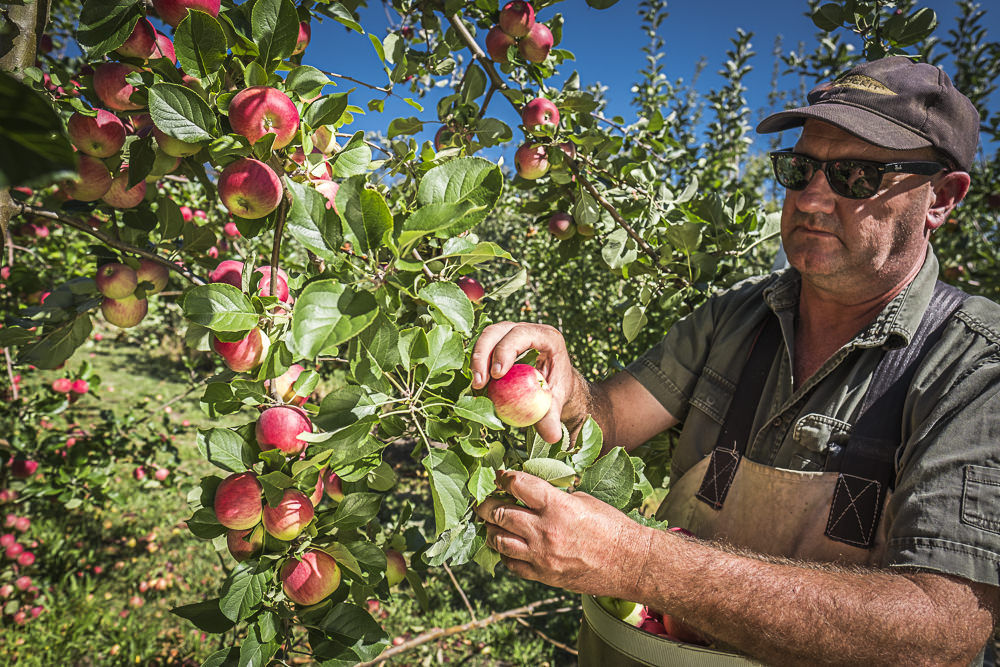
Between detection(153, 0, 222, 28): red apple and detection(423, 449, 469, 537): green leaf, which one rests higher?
detection(153, 0, 222, 28): red apple

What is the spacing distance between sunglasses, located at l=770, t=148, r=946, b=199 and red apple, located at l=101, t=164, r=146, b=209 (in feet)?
5.41

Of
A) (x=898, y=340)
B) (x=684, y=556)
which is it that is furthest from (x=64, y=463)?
(x=898, y=340)

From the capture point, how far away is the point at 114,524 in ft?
13.1

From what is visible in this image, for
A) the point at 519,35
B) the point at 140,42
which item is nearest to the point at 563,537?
the point at 140,42

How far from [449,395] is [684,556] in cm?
57

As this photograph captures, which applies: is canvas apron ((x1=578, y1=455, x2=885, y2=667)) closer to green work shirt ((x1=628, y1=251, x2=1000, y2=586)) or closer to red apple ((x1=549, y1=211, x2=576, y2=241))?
green work shirt ((x1=628, y1=251, x2=1000, y2=586))

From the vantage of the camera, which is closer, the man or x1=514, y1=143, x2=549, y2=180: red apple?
the man

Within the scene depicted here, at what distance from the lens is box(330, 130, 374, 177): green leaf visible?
39.0 inches

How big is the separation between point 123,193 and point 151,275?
20 cm

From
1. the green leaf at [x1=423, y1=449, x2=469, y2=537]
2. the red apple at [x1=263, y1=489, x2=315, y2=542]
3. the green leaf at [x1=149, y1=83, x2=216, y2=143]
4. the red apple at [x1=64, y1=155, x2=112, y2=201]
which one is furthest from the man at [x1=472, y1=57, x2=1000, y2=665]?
the red apple at [x1=64, y1=155, x2=112, y2=201]

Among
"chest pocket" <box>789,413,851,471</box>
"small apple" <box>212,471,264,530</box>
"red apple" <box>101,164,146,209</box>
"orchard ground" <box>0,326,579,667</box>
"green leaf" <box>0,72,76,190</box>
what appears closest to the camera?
"green leaf" <box>0,72,76,190</box>

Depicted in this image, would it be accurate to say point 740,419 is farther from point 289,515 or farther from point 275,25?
point 275,25

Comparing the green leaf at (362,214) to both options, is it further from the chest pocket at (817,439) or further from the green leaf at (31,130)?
the chest pocket at (817,439)

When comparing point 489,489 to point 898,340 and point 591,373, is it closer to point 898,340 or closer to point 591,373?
point 898,340
